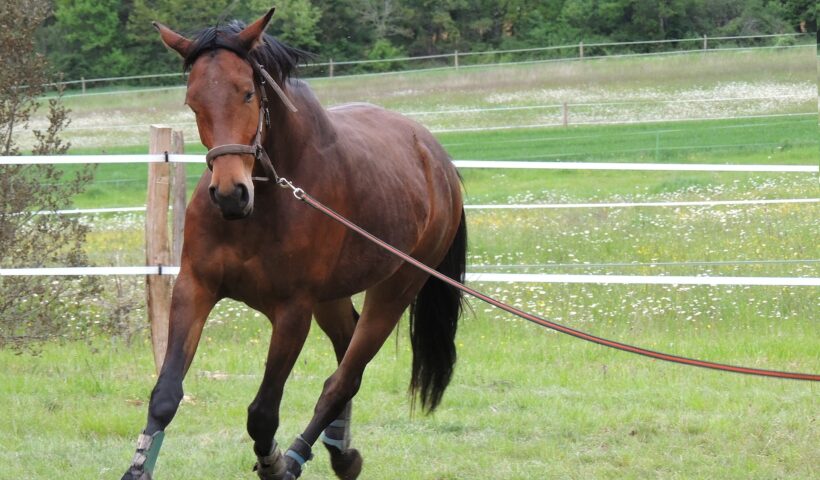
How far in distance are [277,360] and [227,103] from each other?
3.52 ft

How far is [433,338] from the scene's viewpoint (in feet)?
19.1

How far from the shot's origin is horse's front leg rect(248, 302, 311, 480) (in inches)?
163

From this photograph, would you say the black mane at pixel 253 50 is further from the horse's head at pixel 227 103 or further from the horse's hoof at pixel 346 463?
the horse's hoof at pixel 346 463

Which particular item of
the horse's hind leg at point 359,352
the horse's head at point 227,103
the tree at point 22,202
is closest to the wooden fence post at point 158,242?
the tree at point 22,202

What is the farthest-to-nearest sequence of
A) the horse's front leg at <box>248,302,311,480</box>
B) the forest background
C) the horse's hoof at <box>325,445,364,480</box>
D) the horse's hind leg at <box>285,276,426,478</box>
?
the forest background
the horse's hoof at <box>325,445,364,480</box>
the horse's hind leg at <box>285,276,426,478</box>
the horse's front leg at <box>248,302,311,480</box>

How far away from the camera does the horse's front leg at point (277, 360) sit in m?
4.14

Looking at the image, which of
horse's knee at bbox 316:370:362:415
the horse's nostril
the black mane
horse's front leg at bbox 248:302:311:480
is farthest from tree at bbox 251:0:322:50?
the horse's nostril

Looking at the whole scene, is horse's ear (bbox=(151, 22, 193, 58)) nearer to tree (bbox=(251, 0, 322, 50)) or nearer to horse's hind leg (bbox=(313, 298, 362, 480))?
horse's hind leg (bbox=(313, 298, 362, 480))

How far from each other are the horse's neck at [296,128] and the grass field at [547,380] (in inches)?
65.2

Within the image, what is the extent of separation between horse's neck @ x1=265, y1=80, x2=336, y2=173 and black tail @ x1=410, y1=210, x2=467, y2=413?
159cm

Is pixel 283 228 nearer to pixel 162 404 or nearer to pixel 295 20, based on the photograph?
pixel 162 404

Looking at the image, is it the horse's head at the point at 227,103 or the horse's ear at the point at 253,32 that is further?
the horse's ear at the point at 253,32

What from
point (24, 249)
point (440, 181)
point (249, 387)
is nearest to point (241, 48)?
point (440, 181)

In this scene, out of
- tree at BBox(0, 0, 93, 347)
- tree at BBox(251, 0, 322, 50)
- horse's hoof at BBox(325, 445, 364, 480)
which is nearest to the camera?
horse's hoof at BBox(325, 445, 364, 480)
